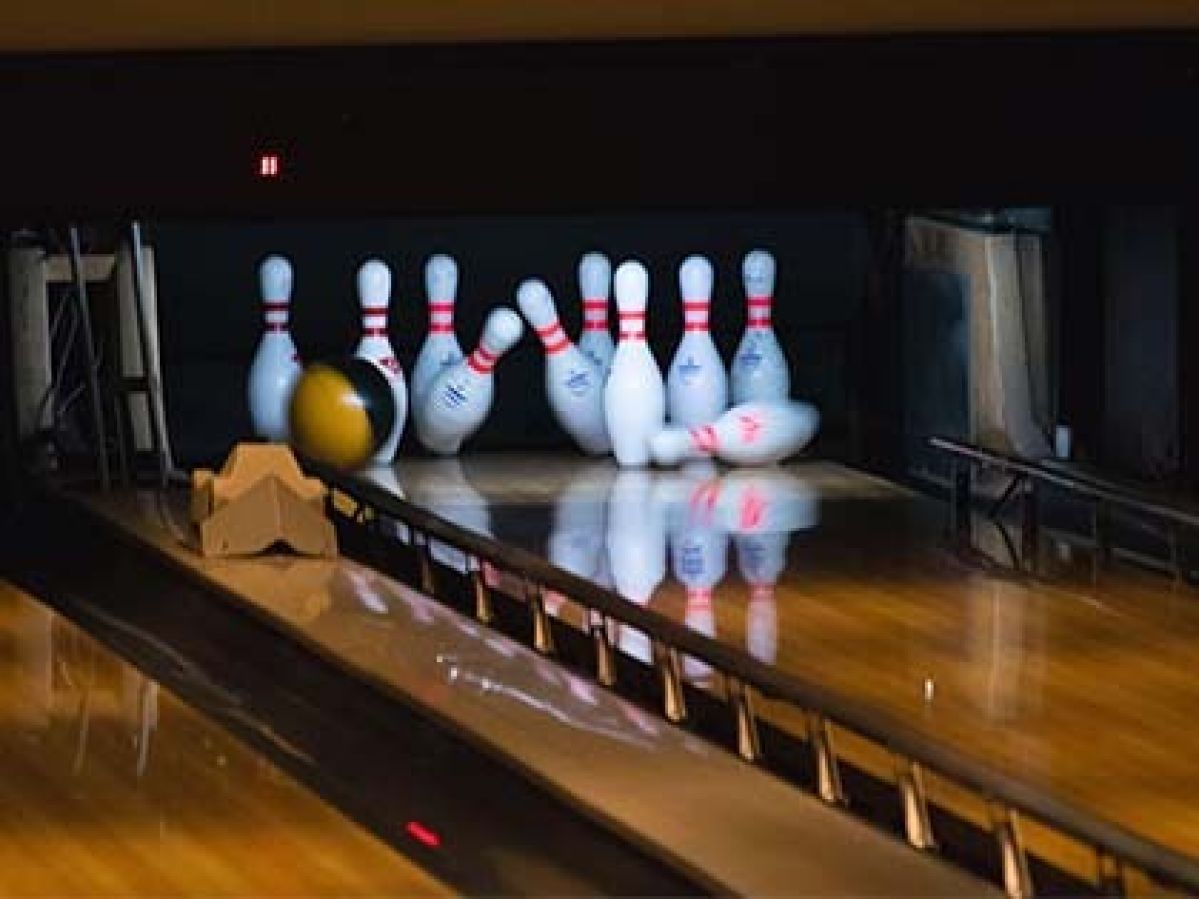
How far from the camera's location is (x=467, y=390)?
6.48 metres

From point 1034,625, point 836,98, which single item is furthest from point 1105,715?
point 836,98

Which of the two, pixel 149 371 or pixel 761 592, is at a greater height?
pixel 149 371

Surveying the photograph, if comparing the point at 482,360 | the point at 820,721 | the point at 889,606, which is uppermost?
the point at 482,360

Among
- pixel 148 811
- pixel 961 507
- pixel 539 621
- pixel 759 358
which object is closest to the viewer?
pixel 148 811

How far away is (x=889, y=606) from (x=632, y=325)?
147 centimetres

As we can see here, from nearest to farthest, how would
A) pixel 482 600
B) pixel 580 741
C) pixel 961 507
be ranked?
pixel 580 741 → pixel 482 600 → pixel 961 507

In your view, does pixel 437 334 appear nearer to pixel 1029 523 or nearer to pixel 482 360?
pixel 482 360

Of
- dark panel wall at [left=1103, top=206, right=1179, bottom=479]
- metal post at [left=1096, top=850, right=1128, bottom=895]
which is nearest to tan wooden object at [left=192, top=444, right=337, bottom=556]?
dark panel wall at [left=1103, top=206, right=1179, bottom=479]

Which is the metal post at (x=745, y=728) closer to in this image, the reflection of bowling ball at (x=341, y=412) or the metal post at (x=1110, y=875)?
the metal post at (x=1110, y=875)

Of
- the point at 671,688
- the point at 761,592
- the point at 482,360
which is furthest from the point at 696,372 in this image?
the point at 671,688

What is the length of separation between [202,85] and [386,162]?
332 millimetres

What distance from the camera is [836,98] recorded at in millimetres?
5359

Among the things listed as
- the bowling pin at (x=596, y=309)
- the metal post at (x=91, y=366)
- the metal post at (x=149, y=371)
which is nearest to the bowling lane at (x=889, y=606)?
the bowling pin at (x=596, y=309)

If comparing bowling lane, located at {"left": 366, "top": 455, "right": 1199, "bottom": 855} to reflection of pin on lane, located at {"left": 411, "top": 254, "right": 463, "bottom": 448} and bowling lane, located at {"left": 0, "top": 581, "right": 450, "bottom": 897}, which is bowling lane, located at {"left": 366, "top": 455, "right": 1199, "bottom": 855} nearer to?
reflection of pin on lane, located at {"left": 411, "top": 254, "right": 463, "bottom": 448}
